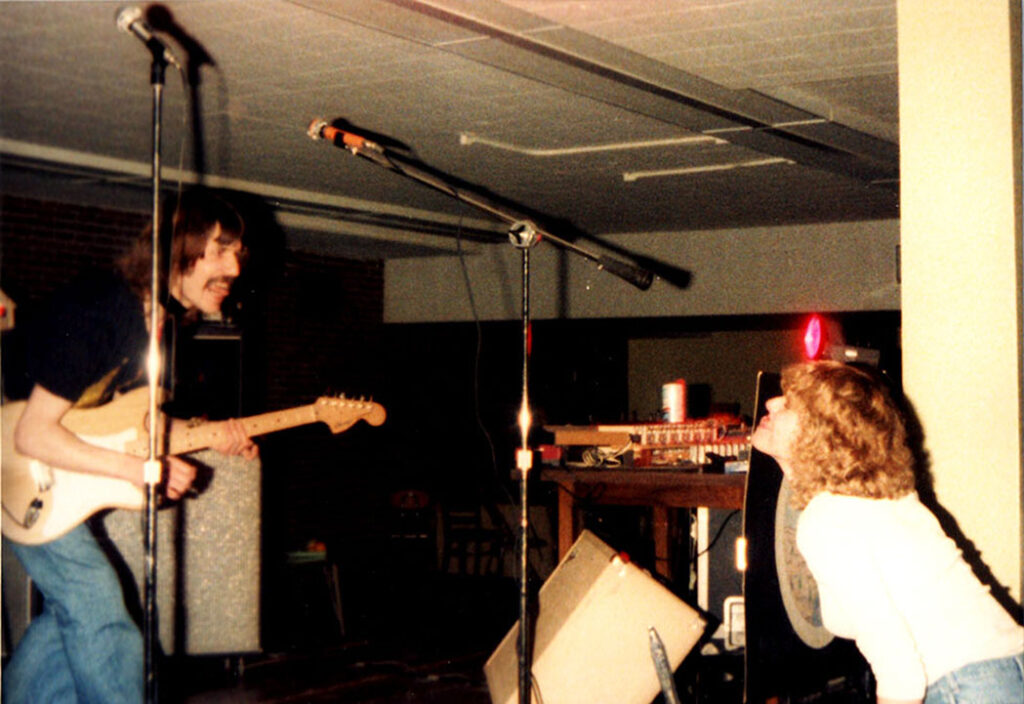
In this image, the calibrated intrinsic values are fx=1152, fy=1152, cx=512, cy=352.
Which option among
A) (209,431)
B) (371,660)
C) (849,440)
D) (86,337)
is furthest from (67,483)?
(371,660)

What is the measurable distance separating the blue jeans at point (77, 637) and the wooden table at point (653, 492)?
5.68 feet

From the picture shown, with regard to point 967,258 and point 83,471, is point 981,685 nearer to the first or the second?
point 967,258

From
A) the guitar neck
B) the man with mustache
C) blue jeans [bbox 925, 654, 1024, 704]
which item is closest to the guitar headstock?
the guitar neck

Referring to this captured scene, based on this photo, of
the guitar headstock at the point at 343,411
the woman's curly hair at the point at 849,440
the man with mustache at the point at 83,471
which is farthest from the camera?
the guitar headstock at the point at 343,411

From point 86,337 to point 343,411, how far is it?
1.34 metres

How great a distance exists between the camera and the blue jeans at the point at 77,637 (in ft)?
9.82

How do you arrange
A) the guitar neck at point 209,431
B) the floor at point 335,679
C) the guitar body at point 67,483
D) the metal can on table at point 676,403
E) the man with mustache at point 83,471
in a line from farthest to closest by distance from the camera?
the floor at point 335,679 → the metal can on table at point 676,403 → the guitar neck at point 209,431 → the guitar body at point 67,483 → the man with mustache at point 83,471

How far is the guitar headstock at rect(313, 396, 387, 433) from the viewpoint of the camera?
4.19m

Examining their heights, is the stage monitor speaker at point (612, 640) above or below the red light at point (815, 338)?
below

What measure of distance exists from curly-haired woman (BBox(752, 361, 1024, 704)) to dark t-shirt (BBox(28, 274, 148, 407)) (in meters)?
1.77

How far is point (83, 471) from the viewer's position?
10.2 feet

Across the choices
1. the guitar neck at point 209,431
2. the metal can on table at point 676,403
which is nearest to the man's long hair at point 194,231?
the guitar neck at point 209,431

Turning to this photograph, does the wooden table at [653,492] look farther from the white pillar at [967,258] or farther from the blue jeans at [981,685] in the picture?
the blue jeans at [981,685]

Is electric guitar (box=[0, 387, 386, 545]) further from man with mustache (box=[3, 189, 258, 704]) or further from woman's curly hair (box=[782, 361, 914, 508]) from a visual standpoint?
woman's curly hair (box=[782, 361, 914, 508])
